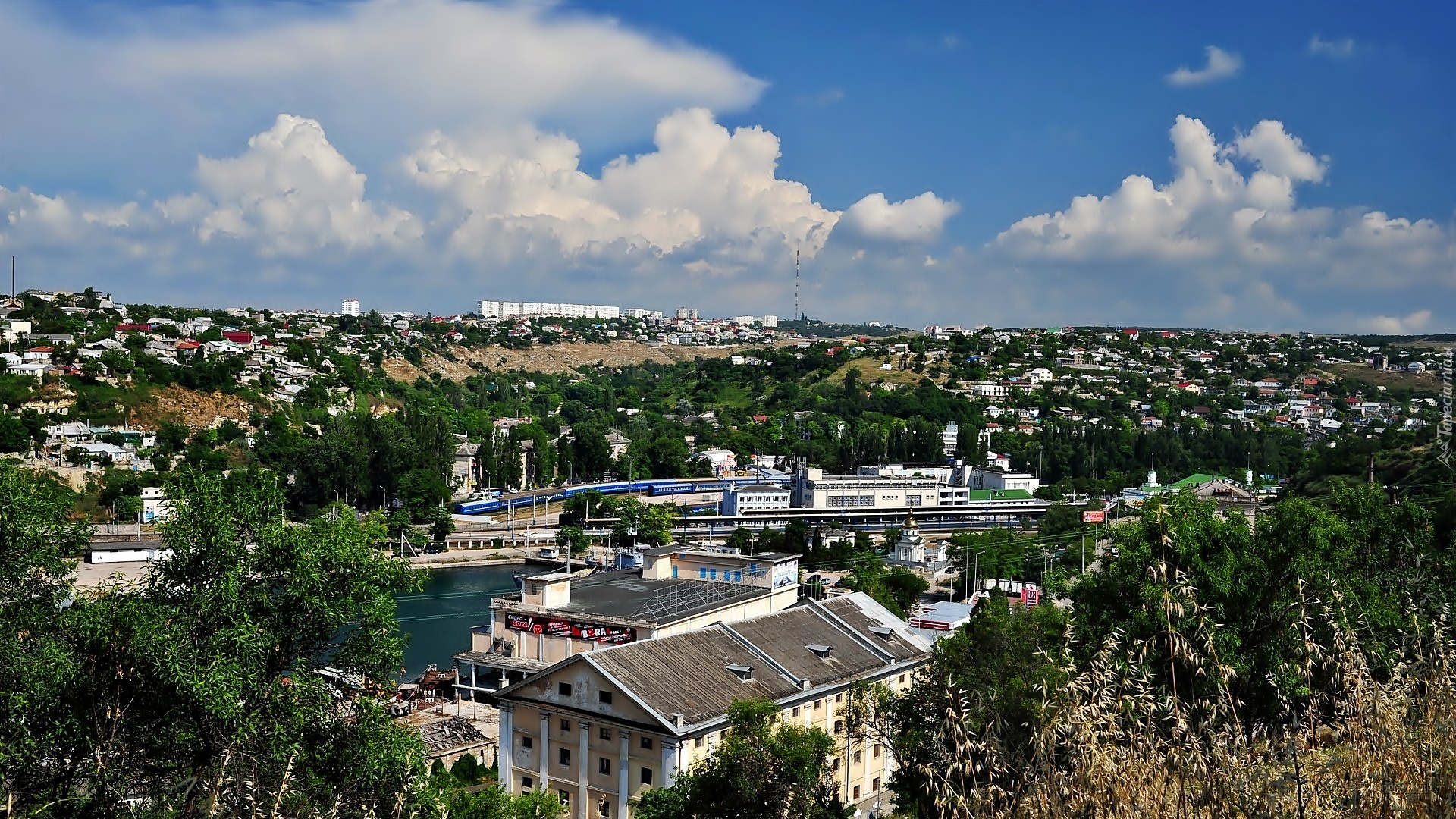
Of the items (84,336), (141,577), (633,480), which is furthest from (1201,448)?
(141,577)

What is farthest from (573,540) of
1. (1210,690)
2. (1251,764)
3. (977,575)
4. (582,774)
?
(1251,764)

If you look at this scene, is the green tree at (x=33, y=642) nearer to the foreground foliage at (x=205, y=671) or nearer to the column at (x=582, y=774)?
the foreground foliage at (x=205, y=671)

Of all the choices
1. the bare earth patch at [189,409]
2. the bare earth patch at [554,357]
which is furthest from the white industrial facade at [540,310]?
the bare earth patch at [189,409]

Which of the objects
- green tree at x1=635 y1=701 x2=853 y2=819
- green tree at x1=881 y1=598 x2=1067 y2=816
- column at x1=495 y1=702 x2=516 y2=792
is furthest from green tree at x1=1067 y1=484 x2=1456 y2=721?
column at x1=495 y1=702 x2=516 y2=792

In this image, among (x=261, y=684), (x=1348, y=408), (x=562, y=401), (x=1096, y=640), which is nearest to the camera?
(x=261, y=684)

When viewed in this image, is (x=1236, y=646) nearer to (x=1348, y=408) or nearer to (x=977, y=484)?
(x=977, y=484)

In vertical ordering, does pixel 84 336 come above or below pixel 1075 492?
above
